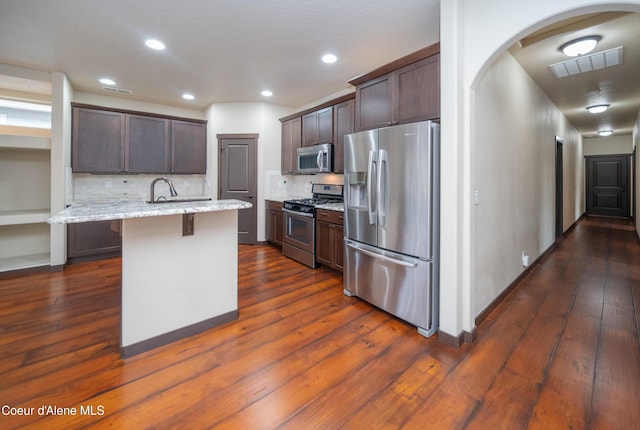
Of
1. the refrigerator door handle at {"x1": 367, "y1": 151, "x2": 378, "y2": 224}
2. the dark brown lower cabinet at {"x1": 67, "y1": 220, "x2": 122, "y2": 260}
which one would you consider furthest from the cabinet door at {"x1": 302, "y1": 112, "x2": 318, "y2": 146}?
the dark brown lower cabinet at {"x1": 67, "y1": 220, "x2": 122, "y2": 260}

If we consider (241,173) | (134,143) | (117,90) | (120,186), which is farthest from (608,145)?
(120,186)

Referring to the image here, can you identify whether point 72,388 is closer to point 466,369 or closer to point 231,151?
point 466,369

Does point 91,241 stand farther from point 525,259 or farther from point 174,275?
point 525,259

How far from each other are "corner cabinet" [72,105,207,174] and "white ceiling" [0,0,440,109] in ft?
1.90

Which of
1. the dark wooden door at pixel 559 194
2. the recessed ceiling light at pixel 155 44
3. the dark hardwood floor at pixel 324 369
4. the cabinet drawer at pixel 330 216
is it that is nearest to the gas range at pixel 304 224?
the cabinet drawer at pixel 330 216

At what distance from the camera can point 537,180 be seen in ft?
13.1

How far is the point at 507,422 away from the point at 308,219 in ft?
9.89

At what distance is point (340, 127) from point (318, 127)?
0.54 metres

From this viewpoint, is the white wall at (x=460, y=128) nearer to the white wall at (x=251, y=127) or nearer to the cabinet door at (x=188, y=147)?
the white wall at (x=251, y=127)

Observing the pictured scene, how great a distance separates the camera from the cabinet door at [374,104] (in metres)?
2.80

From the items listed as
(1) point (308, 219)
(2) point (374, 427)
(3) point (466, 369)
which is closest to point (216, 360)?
(2) point (374, 427)

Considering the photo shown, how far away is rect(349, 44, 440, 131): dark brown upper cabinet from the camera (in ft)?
7.95

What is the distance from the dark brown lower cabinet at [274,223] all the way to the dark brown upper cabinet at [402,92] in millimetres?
2325

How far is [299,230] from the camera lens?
432cm
